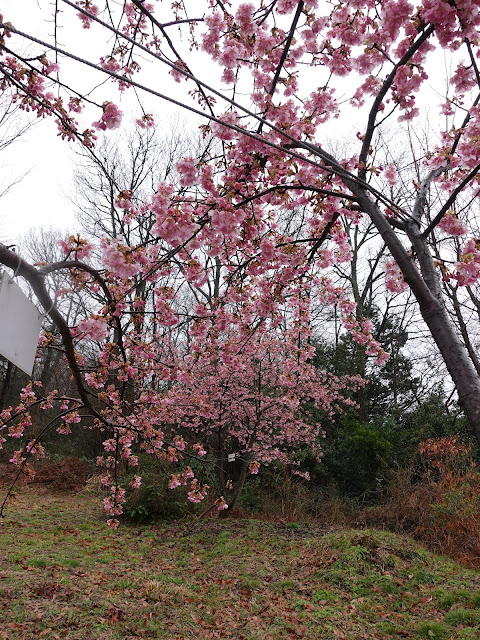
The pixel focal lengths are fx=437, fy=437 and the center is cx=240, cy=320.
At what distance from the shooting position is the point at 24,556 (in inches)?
203

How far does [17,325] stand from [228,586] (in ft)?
14.3

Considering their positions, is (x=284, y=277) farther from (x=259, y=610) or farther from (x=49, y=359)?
(x=49, y=359)

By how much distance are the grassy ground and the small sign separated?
279 cm

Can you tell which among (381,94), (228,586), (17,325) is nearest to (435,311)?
(381,94)

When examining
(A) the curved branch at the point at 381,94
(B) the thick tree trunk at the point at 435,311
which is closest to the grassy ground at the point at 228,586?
(B) the thick tree trunk at the point at 435,311

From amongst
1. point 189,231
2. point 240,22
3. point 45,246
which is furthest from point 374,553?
point 45,246

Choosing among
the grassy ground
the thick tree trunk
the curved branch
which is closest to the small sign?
the thick tree trunk

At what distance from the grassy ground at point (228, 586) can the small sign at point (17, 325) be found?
2786 millimetres

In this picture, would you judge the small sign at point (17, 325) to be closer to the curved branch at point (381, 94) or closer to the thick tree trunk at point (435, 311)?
the thick tree trunk at point (435, 311)

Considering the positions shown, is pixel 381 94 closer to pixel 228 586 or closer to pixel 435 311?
pixel 435 311

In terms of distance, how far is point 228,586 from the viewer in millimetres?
4734

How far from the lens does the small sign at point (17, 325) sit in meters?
1.42

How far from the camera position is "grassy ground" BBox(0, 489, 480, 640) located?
11.9 ft

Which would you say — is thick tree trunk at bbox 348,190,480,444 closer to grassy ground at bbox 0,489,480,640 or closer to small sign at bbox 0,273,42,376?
small sign at bbox 0,273,42,376
